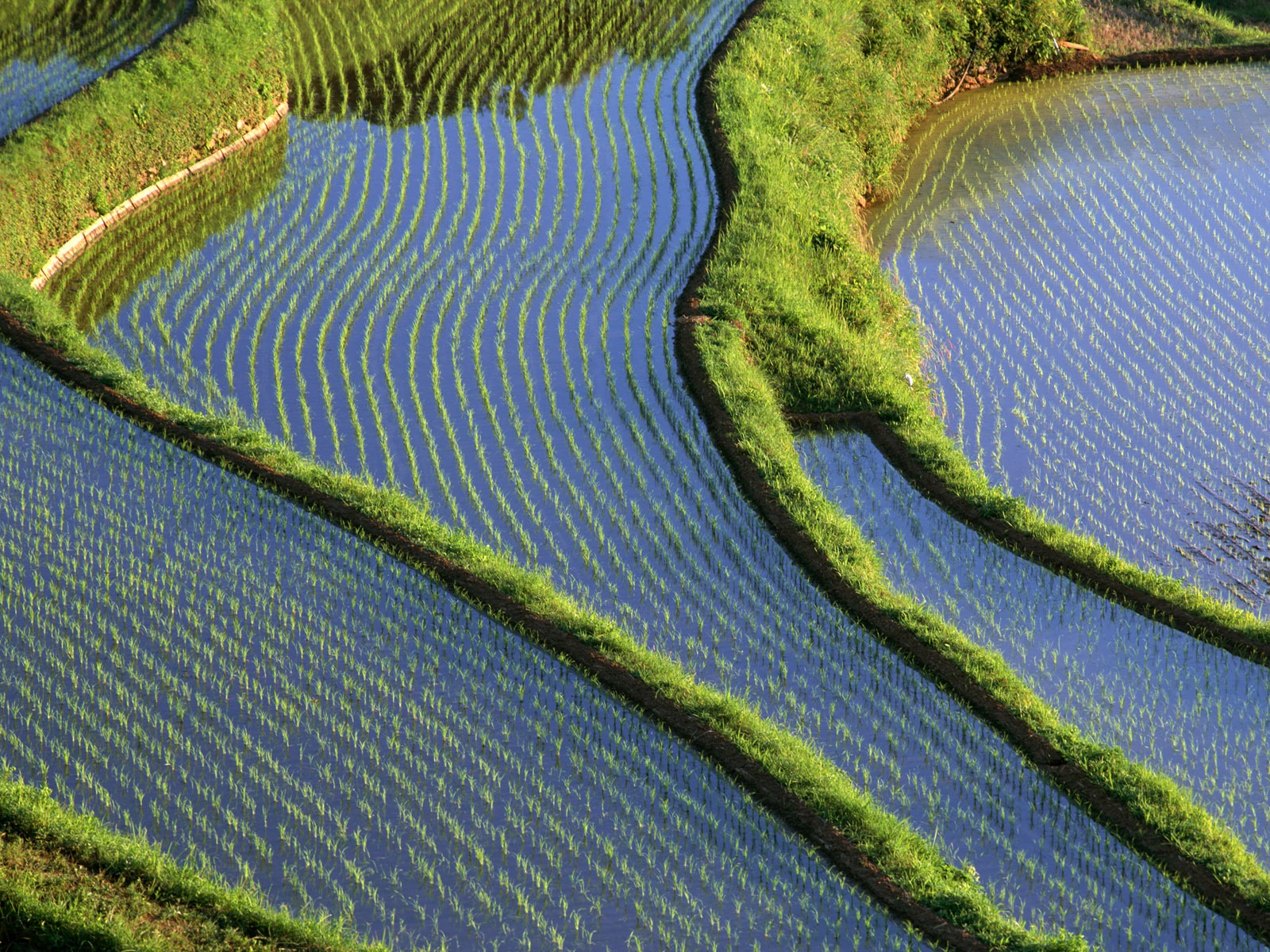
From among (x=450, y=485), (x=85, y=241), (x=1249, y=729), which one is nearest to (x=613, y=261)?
(x=450, y=485)

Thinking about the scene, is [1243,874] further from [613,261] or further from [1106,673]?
[613,261]

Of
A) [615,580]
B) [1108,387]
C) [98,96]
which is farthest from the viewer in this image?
[98,96]

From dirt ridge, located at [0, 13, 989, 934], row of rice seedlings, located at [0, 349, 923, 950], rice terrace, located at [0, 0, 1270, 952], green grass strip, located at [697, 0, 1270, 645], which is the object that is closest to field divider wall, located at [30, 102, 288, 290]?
rice terrace, located at [0, 0, 1270, 952]

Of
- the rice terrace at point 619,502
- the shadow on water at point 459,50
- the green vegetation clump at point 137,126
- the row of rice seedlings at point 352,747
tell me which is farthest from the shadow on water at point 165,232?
the row of rice seedlings at point 352,747

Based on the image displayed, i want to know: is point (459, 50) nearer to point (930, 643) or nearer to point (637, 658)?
point (637, 658)

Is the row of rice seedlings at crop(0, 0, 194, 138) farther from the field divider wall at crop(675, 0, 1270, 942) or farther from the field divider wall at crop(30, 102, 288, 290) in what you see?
the field divider wall at crop(675, 0, 1270, 942)

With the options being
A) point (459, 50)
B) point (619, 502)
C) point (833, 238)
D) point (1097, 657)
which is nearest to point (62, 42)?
point (459, 50)
